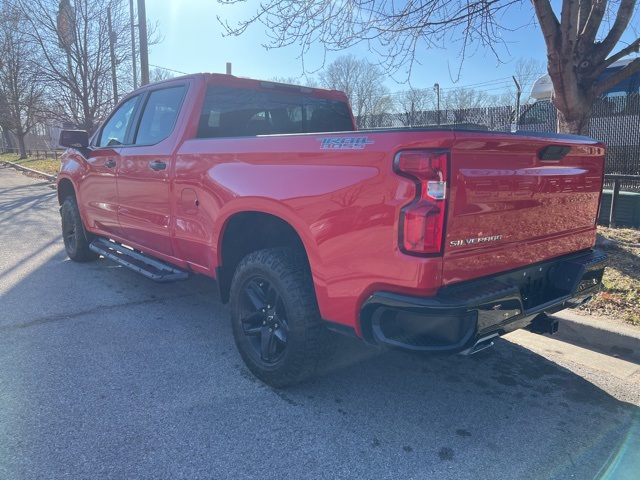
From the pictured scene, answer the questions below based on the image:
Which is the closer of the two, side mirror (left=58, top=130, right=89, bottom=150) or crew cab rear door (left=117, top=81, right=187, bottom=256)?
crew cab rear door (left=117, top=81, right=187, bottom=256)

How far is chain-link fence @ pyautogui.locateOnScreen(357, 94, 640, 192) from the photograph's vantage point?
460 inches

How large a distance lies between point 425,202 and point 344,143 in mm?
593

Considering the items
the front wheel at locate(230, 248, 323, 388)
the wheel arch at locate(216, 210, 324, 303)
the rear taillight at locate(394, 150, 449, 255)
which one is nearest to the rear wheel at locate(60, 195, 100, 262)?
the wheel arch at locate(216, 210, 324, 303)

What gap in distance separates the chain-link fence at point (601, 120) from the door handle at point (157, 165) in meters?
8.11

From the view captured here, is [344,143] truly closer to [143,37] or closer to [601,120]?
[601,120]

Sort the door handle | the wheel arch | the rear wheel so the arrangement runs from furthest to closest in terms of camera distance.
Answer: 1. the rear wheel
2. the door handle
3. the wheel arch

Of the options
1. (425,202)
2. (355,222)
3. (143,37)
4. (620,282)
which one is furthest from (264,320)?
(143,37)

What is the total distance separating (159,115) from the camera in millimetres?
4434

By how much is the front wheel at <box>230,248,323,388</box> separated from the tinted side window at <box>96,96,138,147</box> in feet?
8.59

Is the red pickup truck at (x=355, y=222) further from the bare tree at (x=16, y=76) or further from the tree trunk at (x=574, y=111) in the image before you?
the bare tree at (x=16, y=76)

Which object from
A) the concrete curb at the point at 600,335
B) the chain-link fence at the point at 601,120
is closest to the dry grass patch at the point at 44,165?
the chain-link fence at the point at 601,120

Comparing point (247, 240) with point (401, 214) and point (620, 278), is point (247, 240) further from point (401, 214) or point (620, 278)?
point (620, 278)

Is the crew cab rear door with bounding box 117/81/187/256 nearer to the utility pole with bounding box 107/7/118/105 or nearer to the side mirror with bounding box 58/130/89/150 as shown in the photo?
the side mirror with bounding box 58/130/89/150

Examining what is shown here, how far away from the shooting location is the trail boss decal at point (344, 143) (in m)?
2.43
